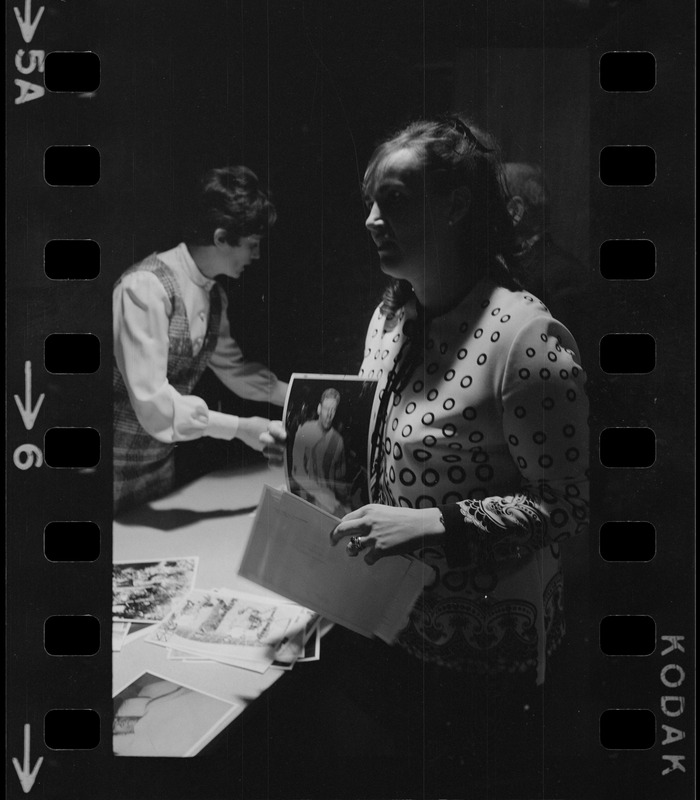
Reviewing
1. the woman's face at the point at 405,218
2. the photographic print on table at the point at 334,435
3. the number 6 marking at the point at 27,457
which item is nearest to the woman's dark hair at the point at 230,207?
the woman's face at the point at 405,218

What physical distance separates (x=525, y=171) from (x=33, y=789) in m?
1.78

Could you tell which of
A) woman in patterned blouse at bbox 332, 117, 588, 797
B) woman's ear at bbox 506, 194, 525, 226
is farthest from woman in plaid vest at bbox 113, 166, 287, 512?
woman's ear at bbox 506, 194, 525, 226

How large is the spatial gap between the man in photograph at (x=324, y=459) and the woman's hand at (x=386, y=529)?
43 millimetres

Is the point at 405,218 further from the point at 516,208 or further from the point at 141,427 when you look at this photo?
the point at 141,427

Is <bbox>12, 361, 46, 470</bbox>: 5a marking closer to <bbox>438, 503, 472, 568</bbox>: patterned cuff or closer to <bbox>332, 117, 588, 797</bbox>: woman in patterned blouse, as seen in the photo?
<bbox>332, 117, 588, 797</bbox>: woman in patterned blouse

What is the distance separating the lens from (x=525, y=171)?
2002 mm

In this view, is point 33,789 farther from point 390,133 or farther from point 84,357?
point 390,133

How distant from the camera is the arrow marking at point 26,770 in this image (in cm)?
210

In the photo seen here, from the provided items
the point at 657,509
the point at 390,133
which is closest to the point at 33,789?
the point at 657,509

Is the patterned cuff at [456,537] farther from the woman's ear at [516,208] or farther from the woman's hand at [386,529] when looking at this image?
the woman's ear at [516,208]

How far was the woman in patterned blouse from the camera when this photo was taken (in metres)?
1.96

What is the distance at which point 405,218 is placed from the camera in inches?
78.3

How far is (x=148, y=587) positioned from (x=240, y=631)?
9.0 inches

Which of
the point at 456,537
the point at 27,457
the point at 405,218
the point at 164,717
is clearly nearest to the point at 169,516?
the point at 27,457
